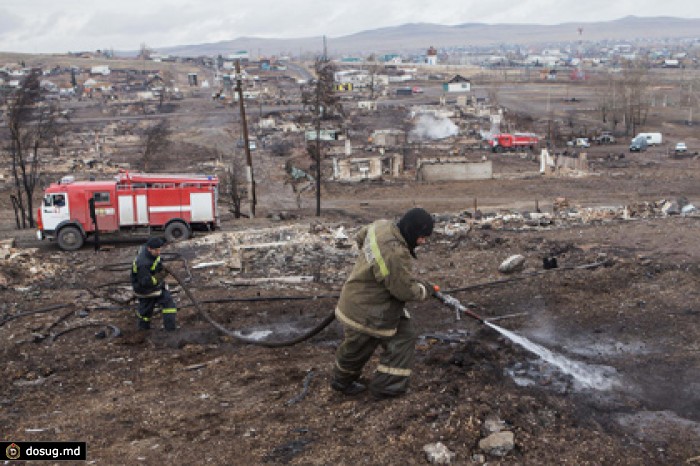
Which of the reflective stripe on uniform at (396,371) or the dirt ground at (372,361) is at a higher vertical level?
the reflective stripe on uniform at (396,371)

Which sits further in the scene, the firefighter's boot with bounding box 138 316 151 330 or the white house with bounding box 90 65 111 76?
the white house with bounding box 90 65 111 76

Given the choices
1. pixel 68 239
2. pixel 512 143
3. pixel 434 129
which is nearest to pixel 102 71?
pixel 434 129

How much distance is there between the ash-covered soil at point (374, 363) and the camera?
509 cm

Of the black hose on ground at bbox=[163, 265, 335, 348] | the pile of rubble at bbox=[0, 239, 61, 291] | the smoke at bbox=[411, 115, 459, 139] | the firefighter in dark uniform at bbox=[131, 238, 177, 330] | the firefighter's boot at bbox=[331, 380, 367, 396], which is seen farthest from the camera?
the smoke at bbox=[411, 115, 459, 139]

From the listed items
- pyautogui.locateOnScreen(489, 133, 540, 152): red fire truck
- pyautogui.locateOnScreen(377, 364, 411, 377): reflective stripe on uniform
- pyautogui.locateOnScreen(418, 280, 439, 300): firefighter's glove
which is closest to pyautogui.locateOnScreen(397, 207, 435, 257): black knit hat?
pyautogui.locateOnScreen(418, 280, 439, 300): firefighter's glove

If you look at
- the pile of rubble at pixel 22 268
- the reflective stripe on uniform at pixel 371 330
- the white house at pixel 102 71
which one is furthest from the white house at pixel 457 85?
the reflective stripe on uniform at pixel 371 330

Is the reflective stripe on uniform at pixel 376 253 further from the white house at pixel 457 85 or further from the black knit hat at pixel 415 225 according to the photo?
the white house at pixel 457 85

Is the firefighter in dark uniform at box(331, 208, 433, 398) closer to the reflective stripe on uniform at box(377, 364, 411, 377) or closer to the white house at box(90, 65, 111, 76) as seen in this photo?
the reflective stripe on uniform at box(377, 364, 411, 377)

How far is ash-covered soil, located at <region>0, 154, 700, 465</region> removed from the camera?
5.09 meters

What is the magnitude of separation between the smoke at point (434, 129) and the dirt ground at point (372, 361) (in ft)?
135

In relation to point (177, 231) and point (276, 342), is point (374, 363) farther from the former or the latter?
point (177, 231)

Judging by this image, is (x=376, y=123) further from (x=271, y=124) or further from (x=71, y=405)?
(x=71, y=405)

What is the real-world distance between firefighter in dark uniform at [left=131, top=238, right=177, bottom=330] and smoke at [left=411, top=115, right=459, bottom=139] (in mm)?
47531

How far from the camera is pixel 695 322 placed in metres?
7.88
